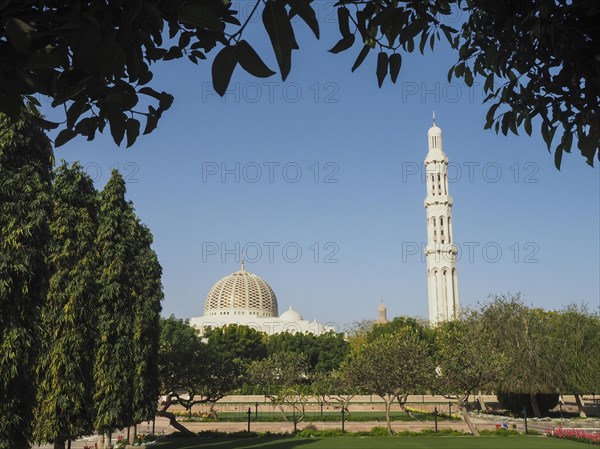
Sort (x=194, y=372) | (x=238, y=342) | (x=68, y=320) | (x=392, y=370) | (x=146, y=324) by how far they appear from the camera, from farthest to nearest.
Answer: (x=238, y=342), (x=392, y=370), (x=194, y=372), (x=146, y=324), (x=68, y=320)

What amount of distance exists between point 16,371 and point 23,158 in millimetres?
4528

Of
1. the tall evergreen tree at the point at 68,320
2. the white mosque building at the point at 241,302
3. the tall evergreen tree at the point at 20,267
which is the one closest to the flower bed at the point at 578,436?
the tall evergreen tree at the point at 68,320

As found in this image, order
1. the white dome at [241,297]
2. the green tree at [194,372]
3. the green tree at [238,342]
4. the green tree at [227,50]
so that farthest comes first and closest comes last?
the white dome at [241,297] → the green tree at [238,342] → the green tree at [194,372] → the green tree at [227,50]

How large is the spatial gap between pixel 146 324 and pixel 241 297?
6778 centimetres

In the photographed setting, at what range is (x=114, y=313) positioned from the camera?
21.3 m

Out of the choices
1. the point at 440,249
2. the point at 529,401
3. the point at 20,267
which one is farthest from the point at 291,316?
the point at 20,267

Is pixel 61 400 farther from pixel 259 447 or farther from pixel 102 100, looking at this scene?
pixel 102 100

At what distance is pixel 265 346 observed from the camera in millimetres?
59156

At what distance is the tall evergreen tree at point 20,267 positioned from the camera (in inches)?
466

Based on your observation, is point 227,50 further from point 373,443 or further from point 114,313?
point 373,443

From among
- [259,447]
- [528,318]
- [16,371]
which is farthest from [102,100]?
[528,318]

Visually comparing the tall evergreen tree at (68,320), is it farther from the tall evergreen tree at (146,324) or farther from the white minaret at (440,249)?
the white minaret at (440,249)

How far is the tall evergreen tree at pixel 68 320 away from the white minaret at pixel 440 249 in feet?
182

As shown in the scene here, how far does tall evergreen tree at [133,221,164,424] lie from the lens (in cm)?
2174
